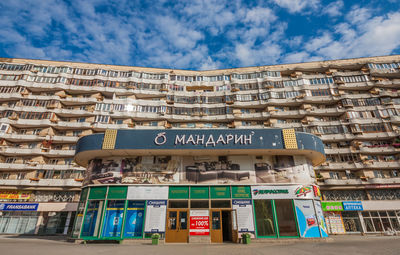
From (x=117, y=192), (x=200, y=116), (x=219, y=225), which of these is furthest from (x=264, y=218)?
(x=200, y=116)

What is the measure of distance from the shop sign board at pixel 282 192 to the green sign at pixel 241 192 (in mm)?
434

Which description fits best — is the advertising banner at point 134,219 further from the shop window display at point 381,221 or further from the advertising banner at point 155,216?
the shop window display at point 381,221

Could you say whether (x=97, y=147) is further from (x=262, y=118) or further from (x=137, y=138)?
(x=262, y=118)

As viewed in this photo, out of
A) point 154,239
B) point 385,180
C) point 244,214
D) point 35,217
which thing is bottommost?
point 154,239

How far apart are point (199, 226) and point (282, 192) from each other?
7720mm

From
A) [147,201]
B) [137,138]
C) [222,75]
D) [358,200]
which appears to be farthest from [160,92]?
[358,200]

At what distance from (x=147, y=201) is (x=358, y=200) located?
35.7 metres

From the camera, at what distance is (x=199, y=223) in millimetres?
17719

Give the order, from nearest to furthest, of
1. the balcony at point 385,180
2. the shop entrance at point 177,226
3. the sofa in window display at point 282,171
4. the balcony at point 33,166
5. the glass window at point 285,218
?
the shop entrance at point 177,226 → the glass window at point 285,218 → the sofa in window display at point 282,171 → the balcony at point 385,180 → the balcony at point 33,166

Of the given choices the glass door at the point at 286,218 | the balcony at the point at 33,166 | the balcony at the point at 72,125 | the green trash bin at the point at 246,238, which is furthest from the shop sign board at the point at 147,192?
the balcony at the point at 72,125

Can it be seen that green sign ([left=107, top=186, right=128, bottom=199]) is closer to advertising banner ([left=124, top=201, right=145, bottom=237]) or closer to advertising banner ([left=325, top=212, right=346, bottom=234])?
advertising banner ([left=124, top=201, right=145, bottom=237])

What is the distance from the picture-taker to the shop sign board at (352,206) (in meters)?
33.9

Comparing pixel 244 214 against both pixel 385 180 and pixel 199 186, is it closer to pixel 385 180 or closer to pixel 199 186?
pixel 199 186

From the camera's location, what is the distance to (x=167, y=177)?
19.3 m
